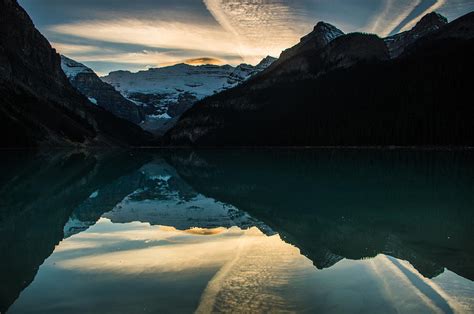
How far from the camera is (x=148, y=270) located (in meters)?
16.2

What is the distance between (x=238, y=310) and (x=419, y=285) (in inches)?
238

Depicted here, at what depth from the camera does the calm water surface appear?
12875mm

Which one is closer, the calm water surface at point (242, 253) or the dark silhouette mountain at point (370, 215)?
the calm water surface at point (242, 253)

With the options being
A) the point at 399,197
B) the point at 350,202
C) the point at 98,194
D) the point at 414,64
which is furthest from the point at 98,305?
the point at 414,64

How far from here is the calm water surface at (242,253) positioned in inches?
507

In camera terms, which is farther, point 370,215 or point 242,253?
point 370,215

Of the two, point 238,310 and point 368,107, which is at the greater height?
point 368,107

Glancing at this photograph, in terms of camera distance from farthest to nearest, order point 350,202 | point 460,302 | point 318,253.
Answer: point 350,202 < point 318,253 < point 460,302

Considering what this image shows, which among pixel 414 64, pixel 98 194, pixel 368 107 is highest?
pixel 414 64

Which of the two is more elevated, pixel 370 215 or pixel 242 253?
pixel 370 215

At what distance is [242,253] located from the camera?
18.9m

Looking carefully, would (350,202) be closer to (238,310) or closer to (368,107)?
(238,310)

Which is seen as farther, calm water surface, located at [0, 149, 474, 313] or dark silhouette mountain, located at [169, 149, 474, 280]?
dark silhouette mountain, located at [169, 149, 474, 280]

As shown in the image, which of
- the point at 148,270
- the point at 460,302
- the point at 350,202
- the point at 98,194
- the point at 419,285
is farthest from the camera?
the point at 98,194
